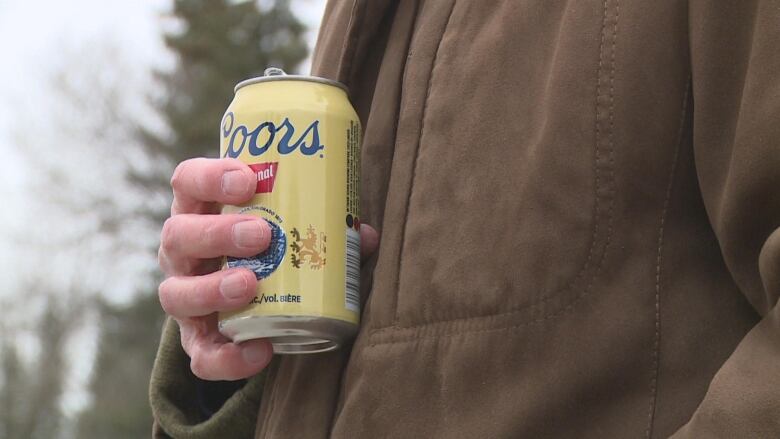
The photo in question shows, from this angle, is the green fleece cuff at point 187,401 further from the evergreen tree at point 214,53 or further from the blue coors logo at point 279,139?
the evergreen tree at point 214,53

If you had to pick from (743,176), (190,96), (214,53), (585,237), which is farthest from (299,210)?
(190,96)

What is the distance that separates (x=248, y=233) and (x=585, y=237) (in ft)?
1.15

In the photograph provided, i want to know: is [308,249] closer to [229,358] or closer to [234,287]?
[234,287]

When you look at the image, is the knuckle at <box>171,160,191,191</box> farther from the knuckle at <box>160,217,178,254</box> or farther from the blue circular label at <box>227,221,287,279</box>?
the blue circular label at <box>227,221,287,279</box>

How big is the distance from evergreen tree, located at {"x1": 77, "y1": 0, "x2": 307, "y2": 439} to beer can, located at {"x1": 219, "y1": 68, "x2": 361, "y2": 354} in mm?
10717

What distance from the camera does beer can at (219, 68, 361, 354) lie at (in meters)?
1.05

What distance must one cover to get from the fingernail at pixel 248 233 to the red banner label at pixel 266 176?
4cm

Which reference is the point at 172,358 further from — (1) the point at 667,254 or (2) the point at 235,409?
(1) the point at 667,254

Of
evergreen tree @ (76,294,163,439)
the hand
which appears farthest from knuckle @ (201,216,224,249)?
evergreen tree @ (76,294,163,439)

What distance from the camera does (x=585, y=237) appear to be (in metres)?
0.95

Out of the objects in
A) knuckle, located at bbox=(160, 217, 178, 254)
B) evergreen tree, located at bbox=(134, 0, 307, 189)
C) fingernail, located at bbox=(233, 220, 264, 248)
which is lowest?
evergreen tree, located at bbox=(134, 0, 307, 189)

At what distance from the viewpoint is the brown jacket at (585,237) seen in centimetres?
89

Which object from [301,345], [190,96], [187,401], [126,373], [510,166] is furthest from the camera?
[126,373]

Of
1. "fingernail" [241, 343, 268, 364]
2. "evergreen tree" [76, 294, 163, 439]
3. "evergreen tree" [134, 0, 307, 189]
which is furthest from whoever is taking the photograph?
"evergreen tree" [76, 294, 163, 439]
